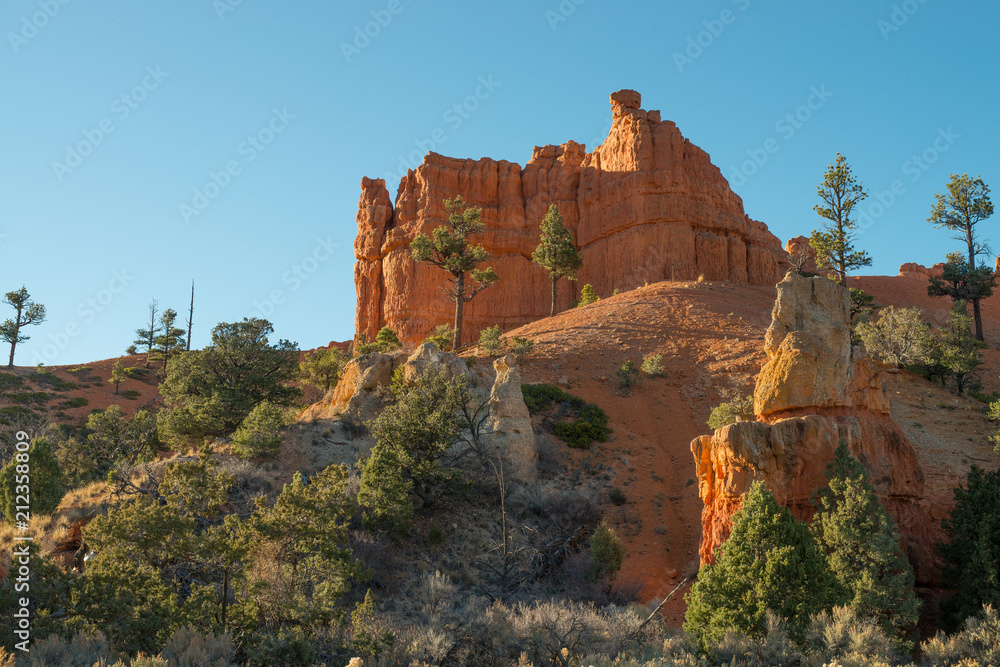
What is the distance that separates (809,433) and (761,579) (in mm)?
3789


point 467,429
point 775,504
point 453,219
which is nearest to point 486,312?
point 453,219

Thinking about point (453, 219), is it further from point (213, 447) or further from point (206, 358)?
point (213, 447)

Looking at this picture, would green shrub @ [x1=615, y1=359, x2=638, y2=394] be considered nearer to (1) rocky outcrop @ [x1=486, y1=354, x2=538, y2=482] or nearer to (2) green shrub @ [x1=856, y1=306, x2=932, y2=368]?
(1) rocky outcrop @ [x1=486, y1=354, x2=538, y2=482]

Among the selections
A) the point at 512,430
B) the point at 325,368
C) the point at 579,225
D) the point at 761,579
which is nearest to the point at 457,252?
the point at 325,368

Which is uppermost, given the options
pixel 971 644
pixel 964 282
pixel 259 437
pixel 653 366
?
pixel 964 282

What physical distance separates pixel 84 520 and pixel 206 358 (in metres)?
13.1

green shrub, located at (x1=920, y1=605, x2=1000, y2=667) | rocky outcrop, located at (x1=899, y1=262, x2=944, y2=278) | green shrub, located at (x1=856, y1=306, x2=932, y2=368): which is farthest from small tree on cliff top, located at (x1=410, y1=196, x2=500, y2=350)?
rocky outcrop, located at (x1=899, y1=262, x2=944, y2=278)

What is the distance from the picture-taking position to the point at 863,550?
14.0 meters

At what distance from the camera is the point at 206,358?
30078 mm

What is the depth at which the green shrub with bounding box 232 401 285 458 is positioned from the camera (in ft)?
74.5

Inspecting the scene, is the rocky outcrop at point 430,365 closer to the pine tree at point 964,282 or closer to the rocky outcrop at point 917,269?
the pine tree at point 964,282

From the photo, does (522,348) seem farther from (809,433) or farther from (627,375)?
(809,433)

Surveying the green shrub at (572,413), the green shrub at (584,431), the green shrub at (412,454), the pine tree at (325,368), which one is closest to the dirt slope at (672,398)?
the green shrub at (584,431)

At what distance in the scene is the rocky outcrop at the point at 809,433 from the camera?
1559 centimetres
